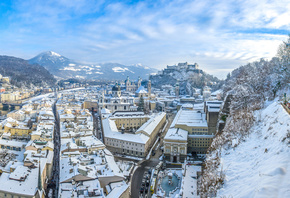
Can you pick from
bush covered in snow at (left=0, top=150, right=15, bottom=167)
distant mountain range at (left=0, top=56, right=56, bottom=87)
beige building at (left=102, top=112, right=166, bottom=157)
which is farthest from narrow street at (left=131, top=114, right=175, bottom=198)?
distant mountain range at (left=0, top=56, right=56, bottom=87)

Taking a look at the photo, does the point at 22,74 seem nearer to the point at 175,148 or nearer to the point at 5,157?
the point at 5,157

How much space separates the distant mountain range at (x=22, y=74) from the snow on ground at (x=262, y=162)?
11072cm

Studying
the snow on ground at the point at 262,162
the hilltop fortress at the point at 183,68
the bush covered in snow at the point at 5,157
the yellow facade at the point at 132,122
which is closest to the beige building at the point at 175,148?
the snow on ground at the point at 262,162

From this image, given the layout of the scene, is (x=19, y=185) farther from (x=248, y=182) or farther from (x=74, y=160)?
(x=248, y=182)

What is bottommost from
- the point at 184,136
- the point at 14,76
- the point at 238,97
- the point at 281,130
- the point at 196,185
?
the point at 196,185

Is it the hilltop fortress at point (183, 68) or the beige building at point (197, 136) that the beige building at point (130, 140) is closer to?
the beige building at point (197, 136)

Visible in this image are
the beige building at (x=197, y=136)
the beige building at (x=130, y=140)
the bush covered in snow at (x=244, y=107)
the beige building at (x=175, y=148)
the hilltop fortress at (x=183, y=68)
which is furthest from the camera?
the hilltop fortress at (x=183, y=68)

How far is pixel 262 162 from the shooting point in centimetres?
1016

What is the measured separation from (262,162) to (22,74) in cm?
13840

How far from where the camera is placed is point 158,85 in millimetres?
108500

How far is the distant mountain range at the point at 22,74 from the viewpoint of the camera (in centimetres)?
11206

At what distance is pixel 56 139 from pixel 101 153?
12664 millimetres

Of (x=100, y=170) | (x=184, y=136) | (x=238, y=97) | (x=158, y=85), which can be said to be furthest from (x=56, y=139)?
(x=158, y=85)

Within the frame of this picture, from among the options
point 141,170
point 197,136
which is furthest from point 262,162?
point 197,136
